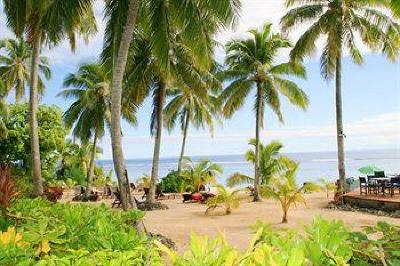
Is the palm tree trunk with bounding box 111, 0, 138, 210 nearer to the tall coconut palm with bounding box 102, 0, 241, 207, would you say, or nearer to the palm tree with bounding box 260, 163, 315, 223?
the tall coconut palm with bounding box 102, 0, 241, 207

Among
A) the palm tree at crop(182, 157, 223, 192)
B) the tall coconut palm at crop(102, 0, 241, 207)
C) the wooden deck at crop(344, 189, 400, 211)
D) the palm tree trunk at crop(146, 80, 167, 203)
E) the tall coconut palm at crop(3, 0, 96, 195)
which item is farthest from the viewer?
the palm tree at crop(182, 157, 223, 192)

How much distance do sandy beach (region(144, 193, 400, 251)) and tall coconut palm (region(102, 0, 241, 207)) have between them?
11.3ft

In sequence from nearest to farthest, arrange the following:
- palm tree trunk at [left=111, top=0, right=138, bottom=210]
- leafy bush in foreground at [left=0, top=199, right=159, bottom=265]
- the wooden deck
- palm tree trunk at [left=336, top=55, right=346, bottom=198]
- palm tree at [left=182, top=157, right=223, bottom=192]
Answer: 1. leafy bush in foreground at [left=0, top=199, right=159, bottom=265]
2. palm tree trunk at [left=111, top=0, right=138, bottom=210]
3. the wooden deck
4. palm tree trunk at [left=336, top=55, right=346, bottom=198]
5. palm tree at [left=182, top=157, right=223, bottom=192]

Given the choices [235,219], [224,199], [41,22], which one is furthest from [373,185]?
[41,22]

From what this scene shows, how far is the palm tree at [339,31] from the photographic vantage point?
57.6 ft

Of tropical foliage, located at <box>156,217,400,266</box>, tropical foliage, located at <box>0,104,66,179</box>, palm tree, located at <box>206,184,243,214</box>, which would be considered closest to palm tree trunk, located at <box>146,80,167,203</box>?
palm tree, located at <box>206,184,243,214</box>

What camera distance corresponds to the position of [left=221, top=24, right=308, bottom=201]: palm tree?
21578 millimetres

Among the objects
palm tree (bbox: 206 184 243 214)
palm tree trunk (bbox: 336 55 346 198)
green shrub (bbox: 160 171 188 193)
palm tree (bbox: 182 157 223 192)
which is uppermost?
palm tree trunk (bbox: 336 55 346 198)

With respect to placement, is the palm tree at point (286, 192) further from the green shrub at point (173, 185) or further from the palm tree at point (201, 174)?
the green shrub at point (173, 185)

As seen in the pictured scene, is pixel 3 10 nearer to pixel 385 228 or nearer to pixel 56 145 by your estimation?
pixel 385 228

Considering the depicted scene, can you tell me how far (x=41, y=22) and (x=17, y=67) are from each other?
22357mm

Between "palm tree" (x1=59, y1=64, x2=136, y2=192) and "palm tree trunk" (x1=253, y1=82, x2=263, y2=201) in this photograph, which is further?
"palm tree" (x1=59, y1=64, x2=136, y2=192)

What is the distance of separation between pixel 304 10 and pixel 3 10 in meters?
11.7

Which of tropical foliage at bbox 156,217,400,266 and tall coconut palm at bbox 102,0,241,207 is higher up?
tall coconut palm at bbox 102,0,241,207
